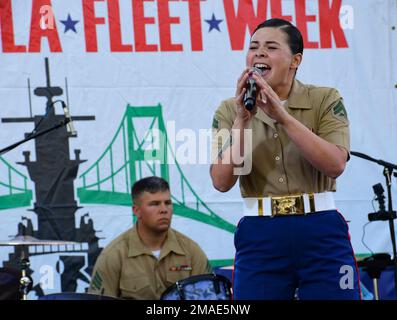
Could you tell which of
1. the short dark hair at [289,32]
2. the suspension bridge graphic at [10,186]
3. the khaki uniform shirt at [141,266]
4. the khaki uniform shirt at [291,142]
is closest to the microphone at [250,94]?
the khaki uniform shirt at [291,142]

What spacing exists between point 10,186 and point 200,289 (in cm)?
159

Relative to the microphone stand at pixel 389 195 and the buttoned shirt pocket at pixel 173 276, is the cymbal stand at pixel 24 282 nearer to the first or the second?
the buttoned shirt pocket at pixel 173 276

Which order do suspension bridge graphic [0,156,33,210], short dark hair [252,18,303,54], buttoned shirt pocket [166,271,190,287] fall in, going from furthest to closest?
1. suspension bridge graphic [0,156,33,210]
2. buttoned shirt pocket [166,271,190,287]
3. short dark hair [252,18,303,54]

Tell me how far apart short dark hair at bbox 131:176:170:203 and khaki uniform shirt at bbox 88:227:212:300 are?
25 centimetres

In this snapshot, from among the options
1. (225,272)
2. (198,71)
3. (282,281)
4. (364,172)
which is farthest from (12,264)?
(282,281)

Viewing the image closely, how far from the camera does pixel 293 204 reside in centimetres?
301

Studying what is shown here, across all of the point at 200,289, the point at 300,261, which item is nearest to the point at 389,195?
the point at 200,289

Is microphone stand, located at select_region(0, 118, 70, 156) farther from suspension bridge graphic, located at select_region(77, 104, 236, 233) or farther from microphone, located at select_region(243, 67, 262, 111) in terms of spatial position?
microphone, located at select_region(243, 67, 262, 111)

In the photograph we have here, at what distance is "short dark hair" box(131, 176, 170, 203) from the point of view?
5191 millimetres

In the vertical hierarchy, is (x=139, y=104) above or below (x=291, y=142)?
above

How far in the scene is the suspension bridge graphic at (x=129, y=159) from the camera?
5410mm

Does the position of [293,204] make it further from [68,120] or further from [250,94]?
[68,120]

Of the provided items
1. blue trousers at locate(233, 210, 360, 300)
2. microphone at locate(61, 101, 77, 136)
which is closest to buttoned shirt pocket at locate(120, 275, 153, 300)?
microphone at locate(61, 101, 77, 136)

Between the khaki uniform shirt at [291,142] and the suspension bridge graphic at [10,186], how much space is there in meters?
2.49
